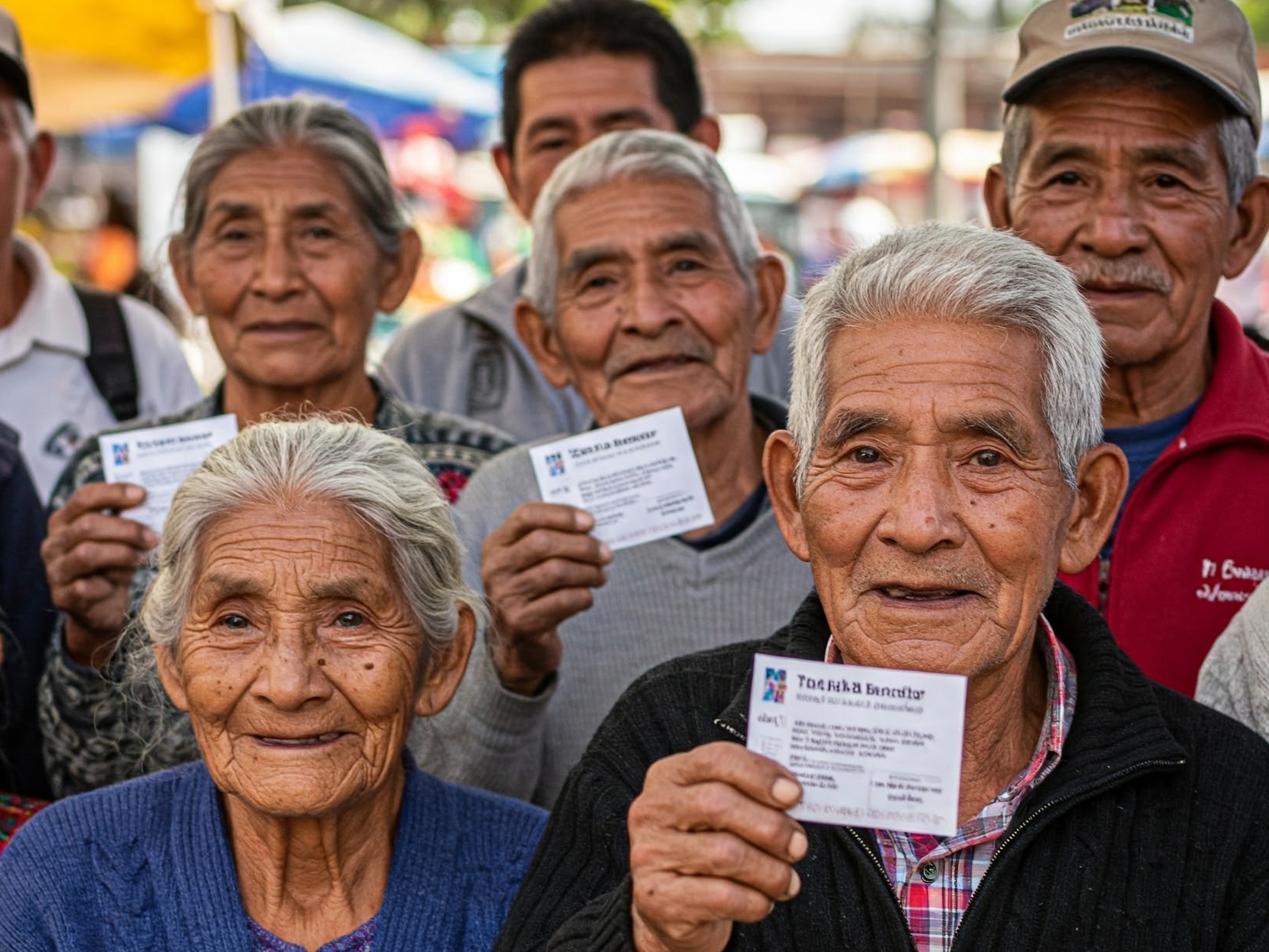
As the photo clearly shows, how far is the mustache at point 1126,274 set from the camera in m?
3.57

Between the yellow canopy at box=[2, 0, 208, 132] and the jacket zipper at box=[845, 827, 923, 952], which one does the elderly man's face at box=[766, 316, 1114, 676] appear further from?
the yellow canopy at box=[2, 0, 208, 132]

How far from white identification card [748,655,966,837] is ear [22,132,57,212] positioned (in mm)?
3844

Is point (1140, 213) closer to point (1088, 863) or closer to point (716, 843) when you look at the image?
point (1088, 863)

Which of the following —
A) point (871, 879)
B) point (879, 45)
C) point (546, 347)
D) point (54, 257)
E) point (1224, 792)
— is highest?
point (879, 45)

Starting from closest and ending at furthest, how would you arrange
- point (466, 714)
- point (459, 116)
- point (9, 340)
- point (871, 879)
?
point (871, 879), point (466, 714), point (9, 340), point (459, 116)

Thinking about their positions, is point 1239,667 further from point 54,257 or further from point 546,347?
point 54,257

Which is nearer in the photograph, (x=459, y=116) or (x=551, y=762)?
(x=551, y=762)

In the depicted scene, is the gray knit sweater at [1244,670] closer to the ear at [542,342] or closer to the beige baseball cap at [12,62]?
the ear at [542,342]

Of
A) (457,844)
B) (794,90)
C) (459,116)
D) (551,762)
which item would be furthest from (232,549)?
(794,90)

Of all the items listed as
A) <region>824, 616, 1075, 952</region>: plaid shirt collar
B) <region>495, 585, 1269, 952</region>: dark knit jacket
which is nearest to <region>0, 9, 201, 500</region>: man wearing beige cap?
<region>495, 585, 1269, 952</region>: dark knit jacket

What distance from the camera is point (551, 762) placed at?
3740 mm

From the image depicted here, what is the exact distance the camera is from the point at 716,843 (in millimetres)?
2094

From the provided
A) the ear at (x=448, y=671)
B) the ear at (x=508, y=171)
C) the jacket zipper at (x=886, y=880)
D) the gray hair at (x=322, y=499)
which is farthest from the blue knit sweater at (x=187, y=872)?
the ear at (x=508, y=171)

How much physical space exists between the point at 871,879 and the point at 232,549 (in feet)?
4.36
